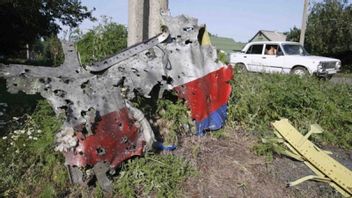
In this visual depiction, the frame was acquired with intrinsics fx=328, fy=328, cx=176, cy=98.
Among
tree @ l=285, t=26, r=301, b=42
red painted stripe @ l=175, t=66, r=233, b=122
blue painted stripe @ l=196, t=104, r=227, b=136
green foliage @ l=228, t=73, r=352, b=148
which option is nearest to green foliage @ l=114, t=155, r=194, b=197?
blue painted stripe @ l=196, t=104, r=227, b=136

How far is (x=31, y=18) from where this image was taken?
42.5ft

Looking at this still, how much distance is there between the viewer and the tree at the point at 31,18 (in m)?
11.8

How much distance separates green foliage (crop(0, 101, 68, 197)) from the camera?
3109 millimetres

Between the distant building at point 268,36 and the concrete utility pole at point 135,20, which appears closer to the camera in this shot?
the concrete utility pole at point 135,20

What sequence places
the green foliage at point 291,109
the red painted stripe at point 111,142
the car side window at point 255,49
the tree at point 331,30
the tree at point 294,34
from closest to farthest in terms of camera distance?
the red painted stripe at point 111,142
the green foliage at point 291,109
the car side window at point 255,49
the tree at point 331,30
the tree at point 294,34

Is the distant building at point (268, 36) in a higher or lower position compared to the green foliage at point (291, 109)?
higher

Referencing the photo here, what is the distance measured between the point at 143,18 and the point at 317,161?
3.85m

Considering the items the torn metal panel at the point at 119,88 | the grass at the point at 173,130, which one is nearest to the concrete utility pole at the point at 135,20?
the torn metal panel at the point at 119,88

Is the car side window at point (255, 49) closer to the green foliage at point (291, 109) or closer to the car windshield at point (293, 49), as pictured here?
the car windshield at point (293, 49)

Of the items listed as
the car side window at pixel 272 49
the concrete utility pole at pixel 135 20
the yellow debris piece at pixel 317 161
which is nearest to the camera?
the yellow debris piece at pixel 317 161

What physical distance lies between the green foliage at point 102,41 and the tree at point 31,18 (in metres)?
5.56

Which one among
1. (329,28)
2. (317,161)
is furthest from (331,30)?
(317,161)

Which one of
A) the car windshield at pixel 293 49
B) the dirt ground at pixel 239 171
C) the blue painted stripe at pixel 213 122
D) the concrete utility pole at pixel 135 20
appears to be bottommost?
the dirt ground at pixel 239 171

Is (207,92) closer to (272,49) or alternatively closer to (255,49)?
(272,49)
